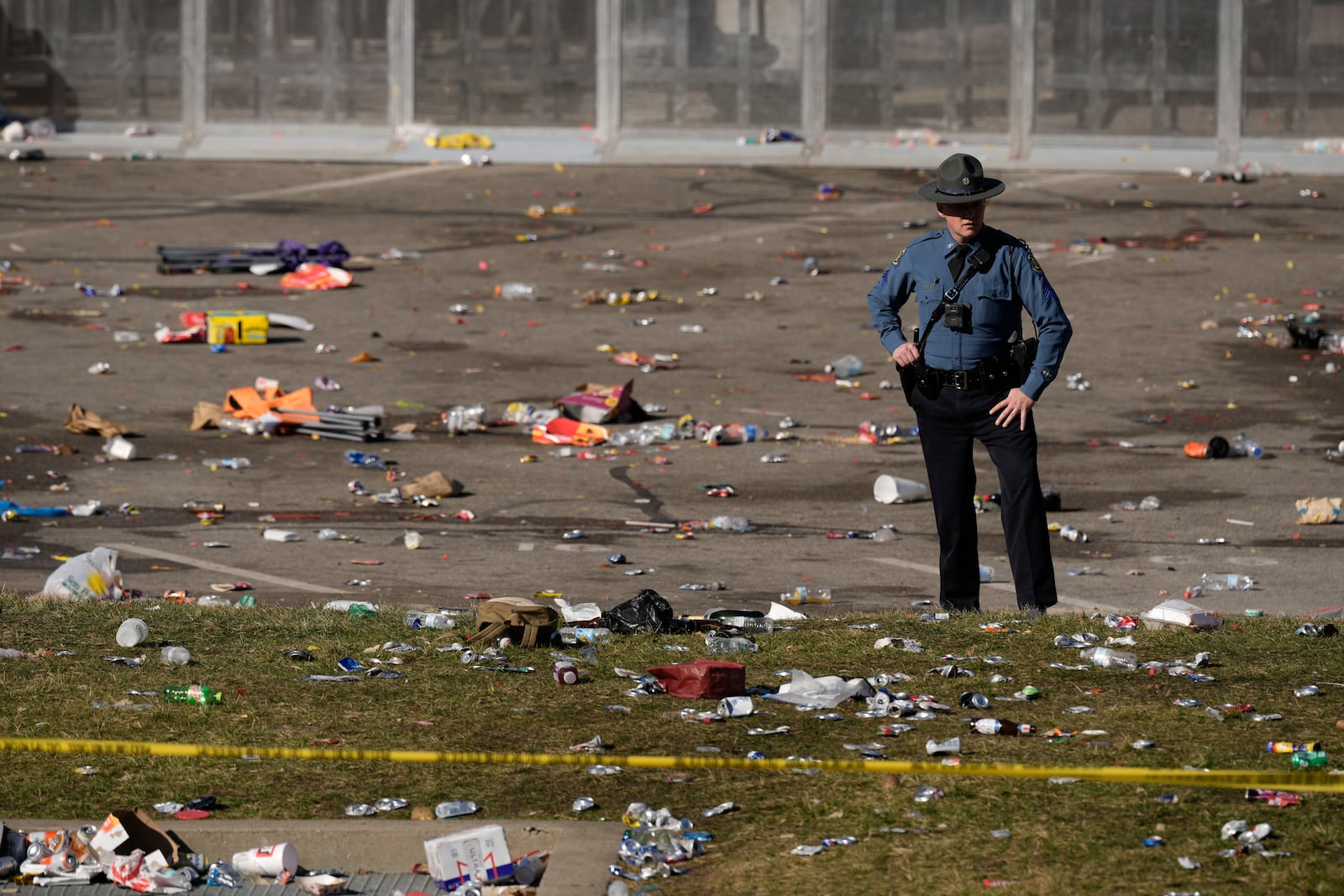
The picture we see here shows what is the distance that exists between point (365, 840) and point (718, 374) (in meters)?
Result: 9.96

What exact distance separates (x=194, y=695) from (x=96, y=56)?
22851 mm

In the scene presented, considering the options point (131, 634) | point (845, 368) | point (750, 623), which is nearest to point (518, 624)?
point (750, 623)

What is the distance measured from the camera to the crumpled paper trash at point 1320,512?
10.1 metres

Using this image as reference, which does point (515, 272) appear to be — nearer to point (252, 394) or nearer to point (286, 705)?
Answer: point (252, 394)

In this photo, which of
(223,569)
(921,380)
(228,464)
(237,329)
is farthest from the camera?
(237,329)

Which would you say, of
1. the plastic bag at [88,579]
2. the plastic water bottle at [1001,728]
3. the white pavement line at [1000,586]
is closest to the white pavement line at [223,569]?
the plastic bag at [88,579]

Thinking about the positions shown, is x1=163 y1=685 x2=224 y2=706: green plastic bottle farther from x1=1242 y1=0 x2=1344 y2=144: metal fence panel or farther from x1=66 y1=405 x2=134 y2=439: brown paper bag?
x1=1242 y1=0 x2=1344 y2=144: metal fence panel

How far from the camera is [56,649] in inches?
269

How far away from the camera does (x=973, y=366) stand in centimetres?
760

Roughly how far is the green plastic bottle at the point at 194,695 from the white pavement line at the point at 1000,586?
136 inches

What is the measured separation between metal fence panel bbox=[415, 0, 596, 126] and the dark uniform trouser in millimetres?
19258

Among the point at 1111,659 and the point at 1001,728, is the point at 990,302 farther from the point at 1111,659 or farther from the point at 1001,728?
the point at 1001,728

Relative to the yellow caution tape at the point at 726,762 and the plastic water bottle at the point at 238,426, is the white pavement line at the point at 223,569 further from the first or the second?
the plastic water bottle at the point at 238,426

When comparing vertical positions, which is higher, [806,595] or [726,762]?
[726,762]
